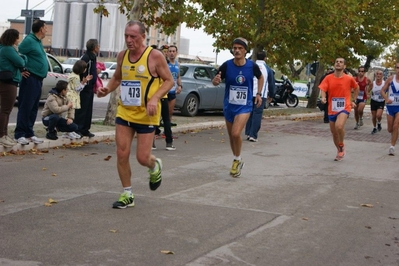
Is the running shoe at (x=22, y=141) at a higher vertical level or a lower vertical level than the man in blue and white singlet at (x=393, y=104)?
lower

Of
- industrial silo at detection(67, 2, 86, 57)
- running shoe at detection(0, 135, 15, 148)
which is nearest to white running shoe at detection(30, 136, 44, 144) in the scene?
running shoe at detection(0, 135, 15, 148)

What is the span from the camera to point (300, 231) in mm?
7402

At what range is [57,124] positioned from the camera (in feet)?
45.0

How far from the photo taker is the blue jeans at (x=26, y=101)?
12.7 metres

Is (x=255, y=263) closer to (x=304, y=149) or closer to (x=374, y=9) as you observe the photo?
(x=304, y=149)

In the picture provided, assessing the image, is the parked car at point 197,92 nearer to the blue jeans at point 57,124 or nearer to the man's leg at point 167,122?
the man's leg at point 167,122

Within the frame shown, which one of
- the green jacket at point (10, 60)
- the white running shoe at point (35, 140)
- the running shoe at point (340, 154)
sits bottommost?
the white running shoe at point (35, 140)

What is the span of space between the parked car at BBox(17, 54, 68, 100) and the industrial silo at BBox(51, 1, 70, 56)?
8478cm

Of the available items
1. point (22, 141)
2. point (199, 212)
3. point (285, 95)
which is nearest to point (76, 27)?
point (285, 95)

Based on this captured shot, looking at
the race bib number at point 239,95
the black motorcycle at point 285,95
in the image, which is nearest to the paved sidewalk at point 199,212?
the race bib number at point 239,95

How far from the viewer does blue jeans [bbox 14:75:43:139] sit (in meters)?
12.7

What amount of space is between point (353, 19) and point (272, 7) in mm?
3852

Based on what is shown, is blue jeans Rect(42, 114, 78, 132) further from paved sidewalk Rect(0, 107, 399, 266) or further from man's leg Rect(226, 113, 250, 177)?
man's leg Rect(226, 113, 250, 177)

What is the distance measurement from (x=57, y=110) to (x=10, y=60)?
1.71 meters
